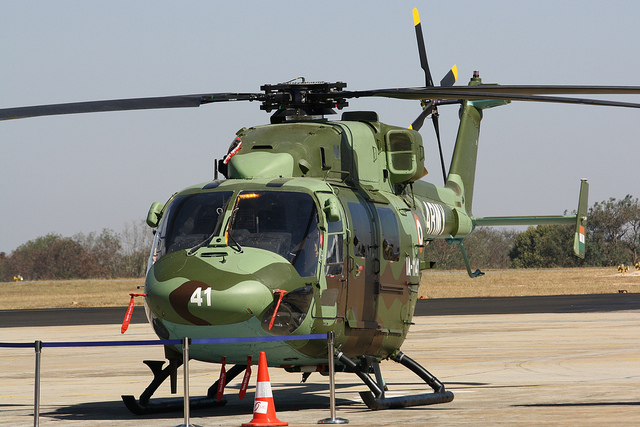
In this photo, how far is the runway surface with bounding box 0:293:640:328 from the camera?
3123 cm

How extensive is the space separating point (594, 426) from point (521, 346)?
35.8 feet

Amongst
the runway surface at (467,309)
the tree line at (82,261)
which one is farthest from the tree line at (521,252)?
the runway surface at (467,309)

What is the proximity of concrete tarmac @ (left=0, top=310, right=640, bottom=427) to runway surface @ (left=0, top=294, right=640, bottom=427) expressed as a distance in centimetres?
2

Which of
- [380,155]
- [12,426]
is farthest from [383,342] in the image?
[12,426]

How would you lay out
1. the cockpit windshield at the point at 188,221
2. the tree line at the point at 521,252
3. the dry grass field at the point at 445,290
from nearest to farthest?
1. the cockpit windshield at the point at 188,221
2. the dry grass field at the point at 445,290
3. the tree line at the point at 521,252

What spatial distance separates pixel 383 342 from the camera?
11.4 metres

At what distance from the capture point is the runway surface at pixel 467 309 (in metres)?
31.2

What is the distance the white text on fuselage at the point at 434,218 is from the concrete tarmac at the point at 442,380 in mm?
2318

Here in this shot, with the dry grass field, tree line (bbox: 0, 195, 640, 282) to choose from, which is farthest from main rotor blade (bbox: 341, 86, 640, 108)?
tree line (bbox: 0, 195, 640, 282)

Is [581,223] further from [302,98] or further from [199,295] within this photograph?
[199,295]

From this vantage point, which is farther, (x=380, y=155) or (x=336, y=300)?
(x=380, y=155)

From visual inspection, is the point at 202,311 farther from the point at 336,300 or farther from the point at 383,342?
the point at 383,342

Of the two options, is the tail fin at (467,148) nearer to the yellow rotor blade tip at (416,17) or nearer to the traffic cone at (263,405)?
the yellow rotor blade tip at (416,17)

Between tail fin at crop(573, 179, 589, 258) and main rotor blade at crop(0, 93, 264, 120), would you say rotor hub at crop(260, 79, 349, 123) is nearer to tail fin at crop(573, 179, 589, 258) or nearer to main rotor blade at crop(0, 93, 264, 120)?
main rotor blade at crop(0, 93, 264, 120)
